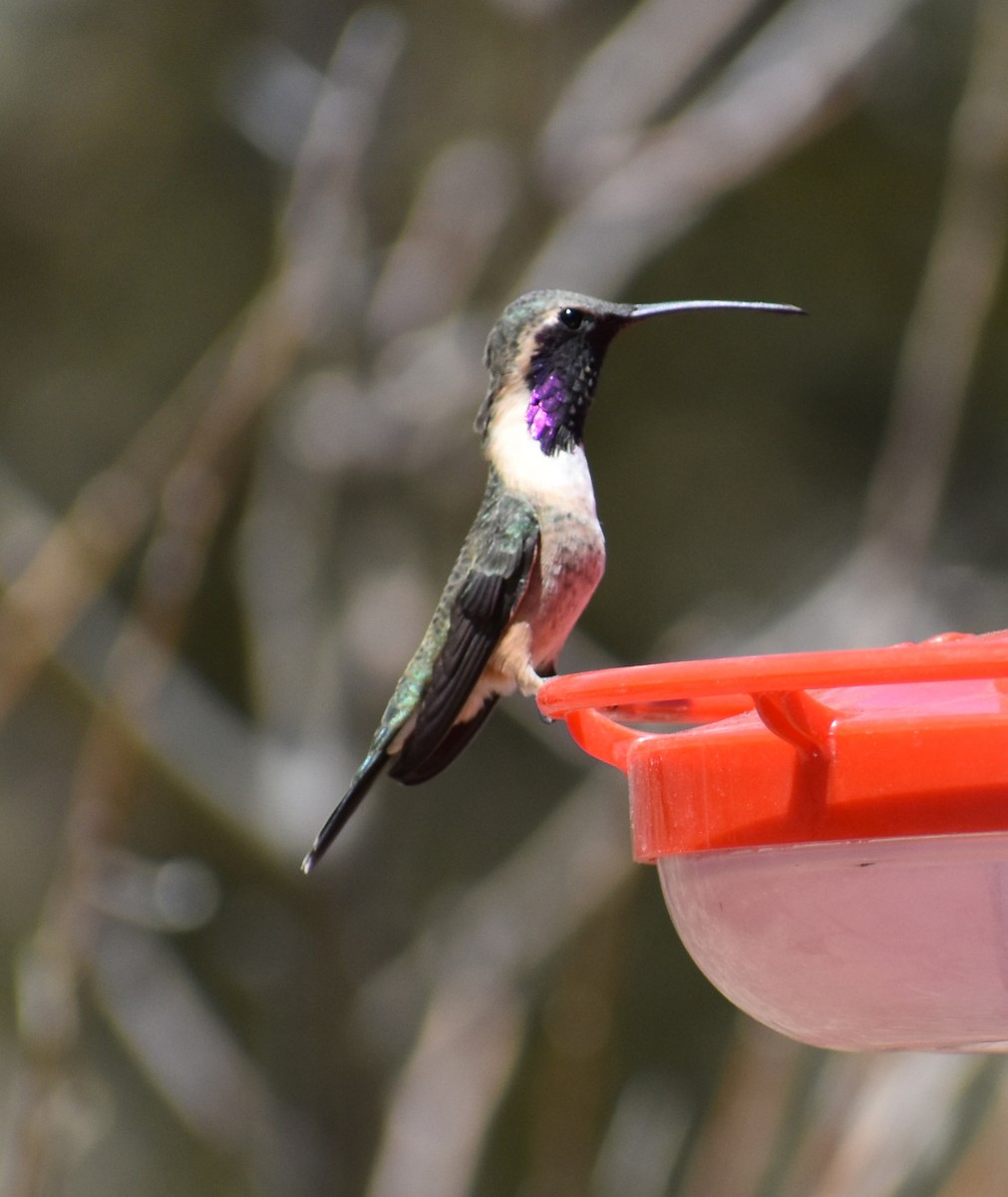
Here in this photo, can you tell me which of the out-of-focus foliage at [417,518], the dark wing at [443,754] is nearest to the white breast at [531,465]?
the dark wing at [443,754]

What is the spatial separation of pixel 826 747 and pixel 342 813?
812mm

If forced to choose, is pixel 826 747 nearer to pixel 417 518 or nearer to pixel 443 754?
pixel 443 754

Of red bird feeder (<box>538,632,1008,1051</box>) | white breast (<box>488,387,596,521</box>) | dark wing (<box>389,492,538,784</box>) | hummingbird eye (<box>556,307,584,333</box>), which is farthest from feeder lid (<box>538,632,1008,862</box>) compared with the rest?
hummingbird eye (<box>556,307,584,333</box>)

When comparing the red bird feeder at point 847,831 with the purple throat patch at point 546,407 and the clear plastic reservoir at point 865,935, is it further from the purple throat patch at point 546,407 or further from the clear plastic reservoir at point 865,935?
the purple throat patch at point 546,407

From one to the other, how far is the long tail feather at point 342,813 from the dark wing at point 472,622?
34 millimetres

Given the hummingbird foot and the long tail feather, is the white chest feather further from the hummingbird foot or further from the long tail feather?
the long tail feather

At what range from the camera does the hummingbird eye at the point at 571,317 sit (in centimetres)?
219

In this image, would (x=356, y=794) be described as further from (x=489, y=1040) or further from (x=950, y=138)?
(x=950, y=138)

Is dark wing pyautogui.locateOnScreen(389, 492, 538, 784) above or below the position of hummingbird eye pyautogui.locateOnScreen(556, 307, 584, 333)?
below

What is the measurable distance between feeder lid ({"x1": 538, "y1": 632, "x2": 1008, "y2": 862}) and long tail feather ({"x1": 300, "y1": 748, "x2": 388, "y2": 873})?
0.58m

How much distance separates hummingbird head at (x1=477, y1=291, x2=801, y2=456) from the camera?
7.20 ft

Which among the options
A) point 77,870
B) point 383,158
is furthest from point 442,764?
point 383,158

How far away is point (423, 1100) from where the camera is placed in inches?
181

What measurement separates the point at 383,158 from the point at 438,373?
3.30 feet
